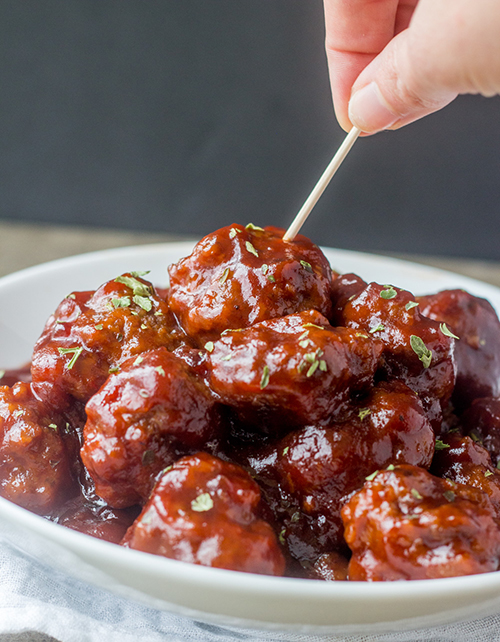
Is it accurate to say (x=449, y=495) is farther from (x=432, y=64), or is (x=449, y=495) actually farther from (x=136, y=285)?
(x=136, y=285)

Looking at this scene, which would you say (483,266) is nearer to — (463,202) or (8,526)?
(463,202)

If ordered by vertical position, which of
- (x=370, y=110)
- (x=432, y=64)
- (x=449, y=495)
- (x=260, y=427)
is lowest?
(x=260, y=427)

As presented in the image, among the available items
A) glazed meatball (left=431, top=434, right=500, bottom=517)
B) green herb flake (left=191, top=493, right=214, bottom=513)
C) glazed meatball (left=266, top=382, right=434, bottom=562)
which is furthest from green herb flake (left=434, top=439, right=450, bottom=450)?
Answer: green herb flake (left=191, top=493, right=214, bottom=513)

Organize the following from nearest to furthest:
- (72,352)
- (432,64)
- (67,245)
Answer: (432,64) → (72,352) → (67,245)

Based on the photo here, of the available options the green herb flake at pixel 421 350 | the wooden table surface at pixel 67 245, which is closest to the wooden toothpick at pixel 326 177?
the green herb flake at pixel 421 350

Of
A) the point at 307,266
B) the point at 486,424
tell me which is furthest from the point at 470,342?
the point at 307,266

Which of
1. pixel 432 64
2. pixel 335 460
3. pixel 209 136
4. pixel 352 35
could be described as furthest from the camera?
pixel 209 136

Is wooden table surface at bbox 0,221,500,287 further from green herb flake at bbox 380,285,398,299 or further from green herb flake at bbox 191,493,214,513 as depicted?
green herb flake at bbox 191,493,214,513
